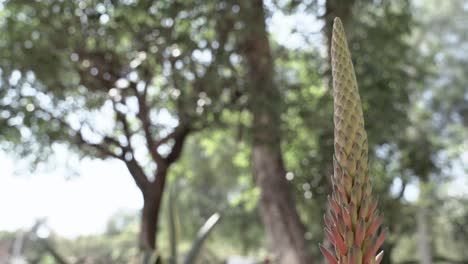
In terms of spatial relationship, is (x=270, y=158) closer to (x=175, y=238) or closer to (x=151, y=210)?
(x=151, y=210)

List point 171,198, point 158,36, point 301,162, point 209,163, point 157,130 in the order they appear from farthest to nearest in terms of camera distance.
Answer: point 209,163 < point 301,162 < point 157,130 < point 158,36 < point 171,198

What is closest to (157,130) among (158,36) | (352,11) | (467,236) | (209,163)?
(158,36)

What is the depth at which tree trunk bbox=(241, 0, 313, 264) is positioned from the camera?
8.29 meters

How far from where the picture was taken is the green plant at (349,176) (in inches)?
37.0

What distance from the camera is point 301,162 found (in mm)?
12375

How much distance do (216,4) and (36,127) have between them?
4.19 m

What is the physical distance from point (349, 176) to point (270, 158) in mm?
7959

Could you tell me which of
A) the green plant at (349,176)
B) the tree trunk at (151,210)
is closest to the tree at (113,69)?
the tree trunk at (151,210)

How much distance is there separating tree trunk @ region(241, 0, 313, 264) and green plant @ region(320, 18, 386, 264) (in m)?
7.06

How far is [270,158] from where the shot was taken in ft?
29.3

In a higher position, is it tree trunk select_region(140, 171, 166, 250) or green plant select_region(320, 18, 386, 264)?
tree trunk select_region(140, 171, 166, 250)

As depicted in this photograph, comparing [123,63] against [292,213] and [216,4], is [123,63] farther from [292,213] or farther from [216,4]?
[292,213]

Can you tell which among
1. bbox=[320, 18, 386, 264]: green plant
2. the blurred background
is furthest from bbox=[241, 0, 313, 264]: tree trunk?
bbox=[320, 18, 386, 264]: green plant

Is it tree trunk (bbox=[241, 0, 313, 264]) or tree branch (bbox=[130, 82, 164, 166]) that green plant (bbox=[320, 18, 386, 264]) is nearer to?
tree trunk (bbox=[241, 0, 313, 264])
